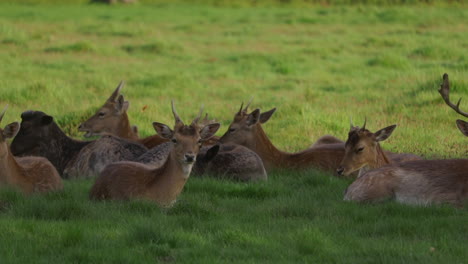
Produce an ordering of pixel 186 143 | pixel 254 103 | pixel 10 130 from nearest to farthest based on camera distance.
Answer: pixel 186 143 < pixel 10 130 < pixel 254 103

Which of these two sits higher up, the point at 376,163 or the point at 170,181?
the point at 170,181

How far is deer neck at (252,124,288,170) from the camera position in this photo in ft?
39.1

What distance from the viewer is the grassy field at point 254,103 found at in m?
7.38

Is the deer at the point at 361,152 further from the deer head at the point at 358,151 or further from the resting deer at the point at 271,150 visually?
the resting deer at the point at 271,150

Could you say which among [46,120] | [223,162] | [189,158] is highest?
[189,158]

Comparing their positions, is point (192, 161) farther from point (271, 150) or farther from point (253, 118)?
point (253, 118)

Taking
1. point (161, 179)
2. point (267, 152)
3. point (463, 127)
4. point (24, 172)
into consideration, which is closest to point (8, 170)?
point (24, 172)

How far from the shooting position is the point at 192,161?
875cm

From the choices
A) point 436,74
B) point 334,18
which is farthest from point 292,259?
point 334,18

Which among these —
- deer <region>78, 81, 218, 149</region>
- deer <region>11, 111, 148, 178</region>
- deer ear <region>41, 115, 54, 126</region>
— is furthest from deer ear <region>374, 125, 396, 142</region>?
deer <region>78, 81, 218, 149</region>

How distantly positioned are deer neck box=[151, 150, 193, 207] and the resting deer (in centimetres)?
278

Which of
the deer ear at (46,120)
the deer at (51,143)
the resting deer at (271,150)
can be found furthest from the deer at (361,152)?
the deer ear at (46,120)

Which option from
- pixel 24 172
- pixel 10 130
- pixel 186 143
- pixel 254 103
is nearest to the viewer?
pixel 186 143

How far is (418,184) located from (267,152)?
3.40 meters
